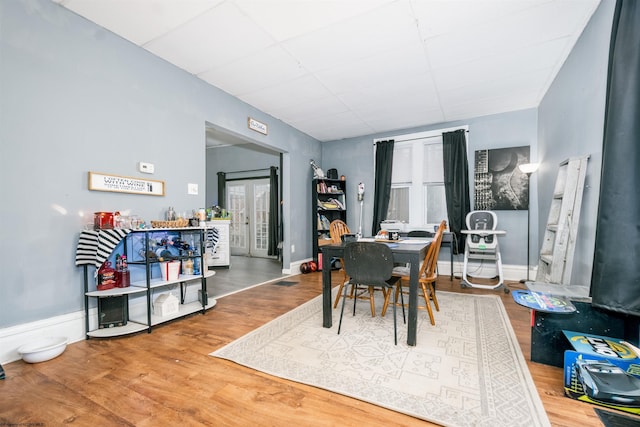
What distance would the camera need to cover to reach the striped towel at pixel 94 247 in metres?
2.25

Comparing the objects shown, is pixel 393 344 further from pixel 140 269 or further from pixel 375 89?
pixel 375 89

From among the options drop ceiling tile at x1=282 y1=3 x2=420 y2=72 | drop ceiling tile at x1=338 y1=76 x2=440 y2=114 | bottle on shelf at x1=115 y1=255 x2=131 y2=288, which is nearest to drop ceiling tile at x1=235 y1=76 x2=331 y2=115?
drop ceiling tile at x1=338 y1=76 x2=440 y2=114

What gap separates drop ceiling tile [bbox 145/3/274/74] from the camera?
7.72ft

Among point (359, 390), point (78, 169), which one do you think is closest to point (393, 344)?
point (359, 390)

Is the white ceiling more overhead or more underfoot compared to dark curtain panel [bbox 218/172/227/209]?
more overhead

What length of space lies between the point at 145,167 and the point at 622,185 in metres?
3.72

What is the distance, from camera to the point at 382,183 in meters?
5.36

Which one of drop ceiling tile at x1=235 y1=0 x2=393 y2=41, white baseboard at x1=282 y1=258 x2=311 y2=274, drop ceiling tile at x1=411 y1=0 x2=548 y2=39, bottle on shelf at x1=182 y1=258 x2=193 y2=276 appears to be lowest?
white baseboard at x1=282 y1=258 x2=311 y2=274

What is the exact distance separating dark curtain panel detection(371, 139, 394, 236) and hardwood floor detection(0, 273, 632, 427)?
323 centimetres

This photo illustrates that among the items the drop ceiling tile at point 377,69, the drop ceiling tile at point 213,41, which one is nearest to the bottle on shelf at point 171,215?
the drop ceiling tile at point 213,41

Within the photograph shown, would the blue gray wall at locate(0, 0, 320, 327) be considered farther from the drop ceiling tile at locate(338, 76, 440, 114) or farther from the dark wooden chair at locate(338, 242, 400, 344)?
the drop ceiling tile at locate(338, 76, 440, 114)

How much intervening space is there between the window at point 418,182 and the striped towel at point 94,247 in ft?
14.5

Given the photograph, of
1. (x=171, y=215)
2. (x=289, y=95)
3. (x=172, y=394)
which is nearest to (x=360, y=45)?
(x=289, y=95)

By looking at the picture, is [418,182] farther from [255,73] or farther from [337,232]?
[255,73]
